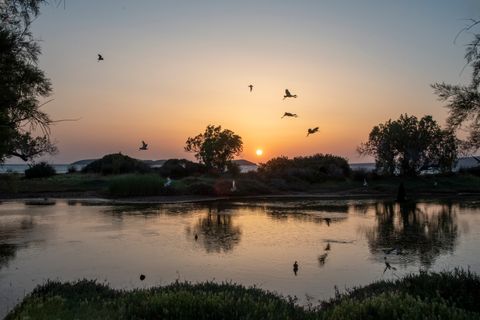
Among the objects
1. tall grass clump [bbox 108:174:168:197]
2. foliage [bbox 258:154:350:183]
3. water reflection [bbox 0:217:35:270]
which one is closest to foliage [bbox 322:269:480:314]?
water reflection [bbox 0:217:35:270]

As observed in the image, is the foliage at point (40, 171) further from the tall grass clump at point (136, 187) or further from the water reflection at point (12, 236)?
the water reflection at point (12, 236)

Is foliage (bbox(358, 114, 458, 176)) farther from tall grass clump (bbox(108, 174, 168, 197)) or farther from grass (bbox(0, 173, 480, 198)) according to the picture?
tall grass clump (bbox(108, 174, 168, 197))

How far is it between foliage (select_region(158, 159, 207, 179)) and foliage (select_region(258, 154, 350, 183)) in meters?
9.15

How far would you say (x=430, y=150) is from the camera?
2776 inches

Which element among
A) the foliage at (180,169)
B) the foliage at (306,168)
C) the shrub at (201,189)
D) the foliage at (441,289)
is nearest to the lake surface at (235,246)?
the foliage at (441,289)

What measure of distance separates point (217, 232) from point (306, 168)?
47.6 meters

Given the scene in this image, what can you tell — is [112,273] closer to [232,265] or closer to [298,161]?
[232,265]

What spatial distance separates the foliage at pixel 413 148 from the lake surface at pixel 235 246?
34.1 meters

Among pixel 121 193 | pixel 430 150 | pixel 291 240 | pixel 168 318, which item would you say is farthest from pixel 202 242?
pixel 430 150

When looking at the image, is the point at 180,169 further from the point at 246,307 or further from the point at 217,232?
the point at 246,307

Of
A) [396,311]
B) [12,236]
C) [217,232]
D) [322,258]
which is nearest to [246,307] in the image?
[396,311]

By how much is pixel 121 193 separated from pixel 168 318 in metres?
43.7

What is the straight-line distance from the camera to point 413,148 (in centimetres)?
6994

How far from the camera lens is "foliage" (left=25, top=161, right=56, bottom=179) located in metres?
65.6
